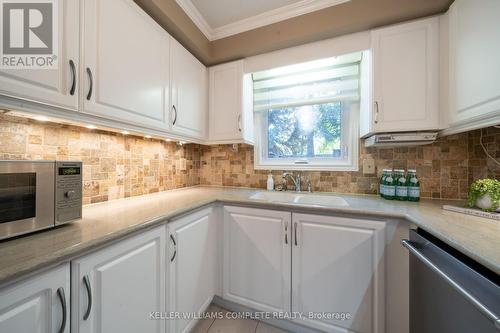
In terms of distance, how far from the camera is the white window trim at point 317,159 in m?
1.69

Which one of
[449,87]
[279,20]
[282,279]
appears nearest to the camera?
[449,87]

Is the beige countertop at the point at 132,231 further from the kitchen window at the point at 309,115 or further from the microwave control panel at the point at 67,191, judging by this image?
the kitchen window at the point at 309,115

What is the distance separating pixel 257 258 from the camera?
1354 mm

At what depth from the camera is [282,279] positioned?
1288 mm

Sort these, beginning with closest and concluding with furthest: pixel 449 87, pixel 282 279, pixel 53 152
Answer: pixel 53 152 < pixel 449 87 < pixel 282 279

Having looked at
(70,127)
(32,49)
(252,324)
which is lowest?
(252,324)

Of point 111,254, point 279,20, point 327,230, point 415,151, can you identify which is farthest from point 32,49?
point 415,151

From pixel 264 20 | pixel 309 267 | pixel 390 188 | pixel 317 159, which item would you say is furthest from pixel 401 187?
pixel 264 20

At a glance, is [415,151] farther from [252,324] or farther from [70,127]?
[70,127]

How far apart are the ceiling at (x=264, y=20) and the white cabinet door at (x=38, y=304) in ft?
4.89

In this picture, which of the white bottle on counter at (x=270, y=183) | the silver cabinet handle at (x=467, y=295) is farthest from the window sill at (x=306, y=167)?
the silver cabinet handle at (x=467, y=295)

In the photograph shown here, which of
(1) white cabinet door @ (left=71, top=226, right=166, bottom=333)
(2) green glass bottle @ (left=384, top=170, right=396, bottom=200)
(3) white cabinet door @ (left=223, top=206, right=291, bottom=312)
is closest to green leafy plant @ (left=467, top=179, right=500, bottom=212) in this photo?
(2) green glass bottle @ (left=384, top=170, right=396, bottom=200)

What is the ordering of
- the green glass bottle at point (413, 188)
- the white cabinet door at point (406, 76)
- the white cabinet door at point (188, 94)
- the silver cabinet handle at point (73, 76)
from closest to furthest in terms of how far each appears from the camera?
the silver cabinet handle at point (73, 76)
the white cabinet door at point (406, 76)
the green glass bottle at point (413, 188)
the white cabinet door at point (188, 94)

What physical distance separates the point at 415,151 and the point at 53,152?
2.46 m
